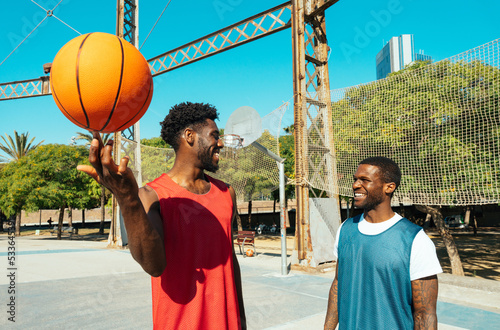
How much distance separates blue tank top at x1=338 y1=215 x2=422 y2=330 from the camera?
207 cm

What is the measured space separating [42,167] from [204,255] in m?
26.7

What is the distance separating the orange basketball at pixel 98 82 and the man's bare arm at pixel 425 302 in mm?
1866

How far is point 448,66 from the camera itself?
8.15 meters

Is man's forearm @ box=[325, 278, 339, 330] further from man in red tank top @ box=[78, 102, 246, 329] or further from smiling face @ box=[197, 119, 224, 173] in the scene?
smiling face @ box=[197, 119, 224, 173]

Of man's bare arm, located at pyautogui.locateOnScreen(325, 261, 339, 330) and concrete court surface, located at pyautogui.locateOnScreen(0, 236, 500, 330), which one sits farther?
concrete court surface, located at pyautogui.locateOnScreen(0, 236, 500, 330)

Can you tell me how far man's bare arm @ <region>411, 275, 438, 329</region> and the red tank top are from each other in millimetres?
1008

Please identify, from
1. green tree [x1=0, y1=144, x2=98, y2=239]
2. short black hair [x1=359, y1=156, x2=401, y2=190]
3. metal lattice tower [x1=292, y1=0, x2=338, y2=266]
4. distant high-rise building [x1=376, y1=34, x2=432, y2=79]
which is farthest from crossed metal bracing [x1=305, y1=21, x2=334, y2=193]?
distant high-rise building [x1=376, y1=34, x2=432, y2=79]

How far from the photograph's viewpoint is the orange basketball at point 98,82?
6.07 feet

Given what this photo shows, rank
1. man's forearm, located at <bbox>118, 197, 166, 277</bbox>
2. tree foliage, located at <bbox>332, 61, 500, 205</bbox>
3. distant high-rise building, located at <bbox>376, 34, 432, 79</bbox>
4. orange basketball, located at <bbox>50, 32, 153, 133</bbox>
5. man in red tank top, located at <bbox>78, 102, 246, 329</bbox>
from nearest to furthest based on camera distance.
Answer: man's forearm, located at <bbox>118, 197, 166, 277</bbox>
man in red tank top, located at <bbox>78, 102, 246, 329</bbox>
orange basketball, located at <bbox>50, 32, 153, 133</bbox>
tree foliage, located at <bbox>332, 61, 500, 205</bbox>
distant high-rise building, located at <bbox>376, 34, 432, 79</bbox>

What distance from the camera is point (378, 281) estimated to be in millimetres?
2131

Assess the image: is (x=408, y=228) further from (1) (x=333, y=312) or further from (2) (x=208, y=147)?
(2) (x=208, y=147)

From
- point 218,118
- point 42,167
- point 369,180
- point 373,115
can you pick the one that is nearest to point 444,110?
point 373,115

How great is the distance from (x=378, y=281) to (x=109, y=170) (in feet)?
5.42

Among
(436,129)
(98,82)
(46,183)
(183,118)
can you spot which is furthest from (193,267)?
(46,183)
